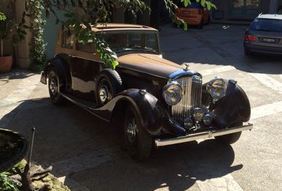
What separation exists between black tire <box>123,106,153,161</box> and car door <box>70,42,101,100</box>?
64.7 inches

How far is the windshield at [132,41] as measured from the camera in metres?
8.03

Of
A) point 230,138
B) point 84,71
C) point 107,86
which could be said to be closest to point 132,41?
point 84,71

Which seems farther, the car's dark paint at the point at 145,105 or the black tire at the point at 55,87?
the black tire at the point at 55,87

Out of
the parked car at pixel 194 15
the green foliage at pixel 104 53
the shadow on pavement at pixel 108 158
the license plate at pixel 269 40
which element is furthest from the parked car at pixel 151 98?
the parked car at pixel 194 15

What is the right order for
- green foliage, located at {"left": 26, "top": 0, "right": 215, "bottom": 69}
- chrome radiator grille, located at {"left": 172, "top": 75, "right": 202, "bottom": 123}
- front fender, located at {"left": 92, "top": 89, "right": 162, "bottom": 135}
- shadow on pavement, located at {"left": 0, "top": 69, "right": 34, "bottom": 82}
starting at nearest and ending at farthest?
green foliage, located at {"left": 26, "top": 0, "right": 215, "bottom": 69}
front fender, located at {"left": 92, "top": 89, "right": 162, "bottom": 135}
chrome radiator grille, located at {"left": 172, "top": 75, "right": 202, "bottom": 123}
shadow on pavement, located at {"left": 0, "top": 69, "right": 34, "bottom": 82}

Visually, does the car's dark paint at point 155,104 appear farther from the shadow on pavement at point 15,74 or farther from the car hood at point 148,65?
the shadow on pavement at point 15,74

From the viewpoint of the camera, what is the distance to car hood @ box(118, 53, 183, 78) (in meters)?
6.94

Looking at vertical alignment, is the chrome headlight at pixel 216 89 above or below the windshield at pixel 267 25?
below

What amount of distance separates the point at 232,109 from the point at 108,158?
6.95 feet

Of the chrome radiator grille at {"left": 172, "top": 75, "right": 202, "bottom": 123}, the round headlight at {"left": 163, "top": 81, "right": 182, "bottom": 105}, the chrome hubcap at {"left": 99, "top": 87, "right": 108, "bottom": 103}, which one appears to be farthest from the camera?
the chrome hubcap at {"left": 99, "top": 87, "right": 108, "bottom": 103}

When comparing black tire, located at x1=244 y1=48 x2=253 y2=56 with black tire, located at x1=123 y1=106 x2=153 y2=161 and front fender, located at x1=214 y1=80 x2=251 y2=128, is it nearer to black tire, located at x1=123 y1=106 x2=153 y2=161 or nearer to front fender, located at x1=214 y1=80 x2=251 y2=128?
front fender, located at x1=214 y1=80 x2=251 y2=128

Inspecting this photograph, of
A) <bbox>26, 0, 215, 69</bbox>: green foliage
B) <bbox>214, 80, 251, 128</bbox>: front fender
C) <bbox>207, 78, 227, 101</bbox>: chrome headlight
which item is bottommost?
<bbox>214, 80, 251, 128</bbox>: front fender

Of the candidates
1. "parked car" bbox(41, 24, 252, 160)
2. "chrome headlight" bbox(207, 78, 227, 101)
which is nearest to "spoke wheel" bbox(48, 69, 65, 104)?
"parked car" bbox(41, 24, 252, 160)

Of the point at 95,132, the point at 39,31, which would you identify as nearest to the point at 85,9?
the point at 95,132
